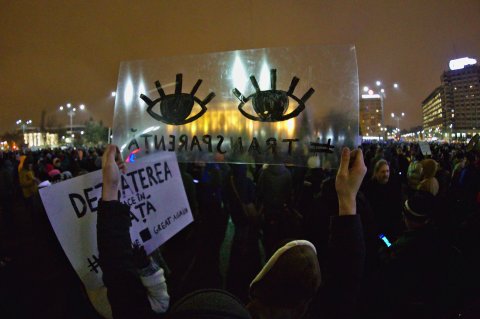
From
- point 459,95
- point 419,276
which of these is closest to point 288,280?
point 419,276

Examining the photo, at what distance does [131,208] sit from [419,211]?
226 centimetres

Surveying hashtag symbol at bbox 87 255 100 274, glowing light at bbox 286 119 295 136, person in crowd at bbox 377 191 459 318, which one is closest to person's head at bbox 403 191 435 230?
person in crowd at bbox 377 191 459 318

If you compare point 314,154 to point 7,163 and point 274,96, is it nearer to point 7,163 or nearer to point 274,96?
point 274,96

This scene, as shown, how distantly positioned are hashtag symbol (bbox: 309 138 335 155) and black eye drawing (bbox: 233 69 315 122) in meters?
0.35

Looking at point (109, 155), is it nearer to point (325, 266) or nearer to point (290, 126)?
point (290, 126)

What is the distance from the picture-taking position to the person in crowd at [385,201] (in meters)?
5.14

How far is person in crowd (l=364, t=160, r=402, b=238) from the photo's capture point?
514 cm

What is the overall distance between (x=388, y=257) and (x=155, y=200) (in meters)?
1.91

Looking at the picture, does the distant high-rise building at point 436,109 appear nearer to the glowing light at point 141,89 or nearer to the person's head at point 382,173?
the person's head at point 382,173

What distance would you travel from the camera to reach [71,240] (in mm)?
2197

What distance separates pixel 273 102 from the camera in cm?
361

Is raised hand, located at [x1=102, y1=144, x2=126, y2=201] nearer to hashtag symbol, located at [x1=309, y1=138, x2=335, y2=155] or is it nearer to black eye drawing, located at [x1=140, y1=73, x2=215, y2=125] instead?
black eye drawing, located at [x1=140, y1=73, x2=215, y2=125]

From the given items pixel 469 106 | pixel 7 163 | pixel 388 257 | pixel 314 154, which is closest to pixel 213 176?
pixel 314 154

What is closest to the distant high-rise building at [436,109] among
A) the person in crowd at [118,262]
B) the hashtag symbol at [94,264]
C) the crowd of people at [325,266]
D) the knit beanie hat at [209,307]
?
→ the crowd of people at [325,266]
